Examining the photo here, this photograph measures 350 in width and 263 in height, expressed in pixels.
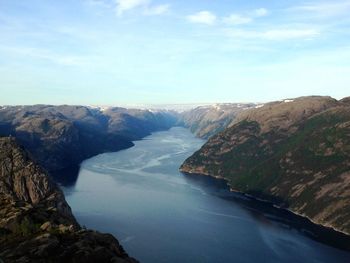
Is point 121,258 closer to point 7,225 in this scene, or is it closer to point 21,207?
point 7,225

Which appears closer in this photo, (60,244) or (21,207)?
(60,244)

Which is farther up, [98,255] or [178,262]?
[98,255]

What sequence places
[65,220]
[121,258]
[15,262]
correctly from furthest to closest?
[65,220]
[121,258]
[15,262]

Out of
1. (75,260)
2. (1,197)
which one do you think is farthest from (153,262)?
(75,260)

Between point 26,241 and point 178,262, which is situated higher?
point 26,241

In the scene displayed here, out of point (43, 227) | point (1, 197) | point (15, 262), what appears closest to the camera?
point (15, 262)

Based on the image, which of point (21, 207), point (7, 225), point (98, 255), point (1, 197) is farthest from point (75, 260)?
point (1, 197)

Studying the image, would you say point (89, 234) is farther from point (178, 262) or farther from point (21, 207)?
point (178, 262)

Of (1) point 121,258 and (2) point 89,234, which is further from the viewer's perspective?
(2) point 89,234

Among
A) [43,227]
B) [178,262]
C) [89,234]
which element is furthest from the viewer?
[178,262]
